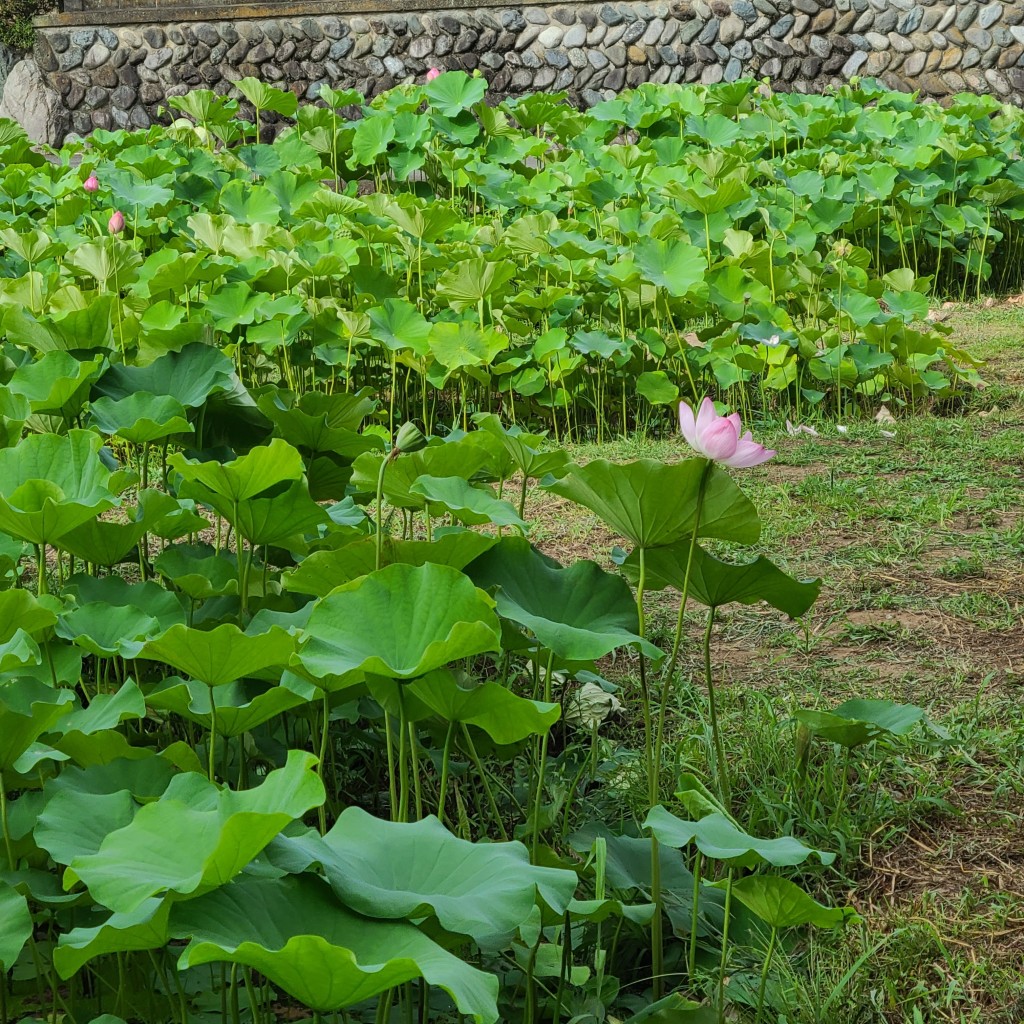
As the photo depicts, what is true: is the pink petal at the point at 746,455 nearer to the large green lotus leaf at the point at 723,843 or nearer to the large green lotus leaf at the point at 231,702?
the large green lotus leaf at the point at 723,843

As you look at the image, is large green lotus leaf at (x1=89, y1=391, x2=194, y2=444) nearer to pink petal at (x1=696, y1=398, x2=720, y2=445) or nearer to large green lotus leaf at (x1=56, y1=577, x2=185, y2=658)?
large green lotus leaf at (x1=56, y1=577, x2=185, y2=658)

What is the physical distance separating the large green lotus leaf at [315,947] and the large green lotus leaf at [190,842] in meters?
0.03

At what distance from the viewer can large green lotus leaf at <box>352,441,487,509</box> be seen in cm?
156

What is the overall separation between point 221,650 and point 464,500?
0.45 metres

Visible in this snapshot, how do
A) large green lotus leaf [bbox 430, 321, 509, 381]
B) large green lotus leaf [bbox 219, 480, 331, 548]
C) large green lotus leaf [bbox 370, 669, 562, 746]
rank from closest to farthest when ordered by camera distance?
large green lotus leaf [bbox 370, 669, 562, 746]
large green lotus leaf [bbox 219, 480, 331, 548]
large green lotus leaf [bbox 430, 321, 509, 381]

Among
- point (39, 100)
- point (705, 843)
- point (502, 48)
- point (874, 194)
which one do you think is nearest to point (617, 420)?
point (874, 194)

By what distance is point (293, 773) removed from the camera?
0.98 m

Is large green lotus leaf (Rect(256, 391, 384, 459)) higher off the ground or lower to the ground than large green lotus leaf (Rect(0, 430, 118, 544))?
lower

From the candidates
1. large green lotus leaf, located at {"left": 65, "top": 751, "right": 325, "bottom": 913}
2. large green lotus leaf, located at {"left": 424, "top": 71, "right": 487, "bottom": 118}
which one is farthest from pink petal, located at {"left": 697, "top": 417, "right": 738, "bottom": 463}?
large green lotus leaf, located at {"left": 424, "top": 71, "right": 487, "bottom": 118}

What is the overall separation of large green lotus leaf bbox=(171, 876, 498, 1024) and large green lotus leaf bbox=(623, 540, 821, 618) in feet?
2.02

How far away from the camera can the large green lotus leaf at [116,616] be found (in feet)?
4.44

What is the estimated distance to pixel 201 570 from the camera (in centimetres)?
171

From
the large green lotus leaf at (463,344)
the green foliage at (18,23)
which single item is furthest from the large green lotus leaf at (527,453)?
the green foliage at (18,23)

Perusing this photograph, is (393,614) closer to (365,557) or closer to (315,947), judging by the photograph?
(365,557)
